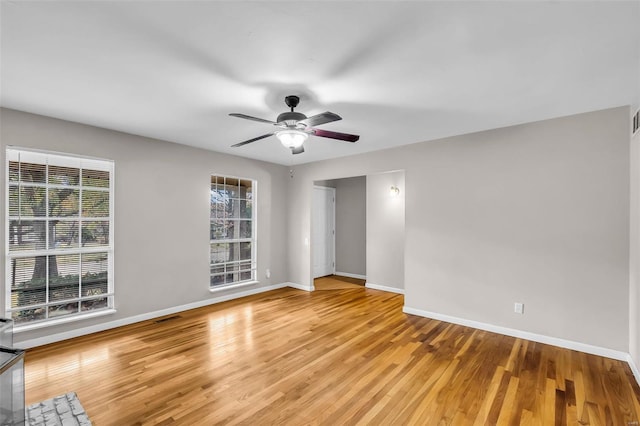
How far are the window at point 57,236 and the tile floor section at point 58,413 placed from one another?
1602 mm

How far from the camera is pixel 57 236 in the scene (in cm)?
354

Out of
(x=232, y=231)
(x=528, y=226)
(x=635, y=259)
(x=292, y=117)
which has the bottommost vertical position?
(x=635, y=259)

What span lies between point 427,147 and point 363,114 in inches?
63.9

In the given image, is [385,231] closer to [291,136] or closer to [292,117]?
[291,136]

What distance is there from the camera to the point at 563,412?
7.27 feet

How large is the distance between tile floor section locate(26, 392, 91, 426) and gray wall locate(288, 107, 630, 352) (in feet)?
13.1

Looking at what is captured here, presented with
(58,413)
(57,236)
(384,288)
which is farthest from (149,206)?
(384,288)

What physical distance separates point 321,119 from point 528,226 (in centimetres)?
291

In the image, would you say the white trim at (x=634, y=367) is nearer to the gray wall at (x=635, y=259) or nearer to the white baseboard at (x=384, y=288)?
the gray wall at (x=635, y=259)

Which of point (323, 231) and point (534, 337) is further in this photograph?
point (323, 231)

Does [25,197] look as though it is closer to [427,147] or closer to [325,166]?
[325,166]

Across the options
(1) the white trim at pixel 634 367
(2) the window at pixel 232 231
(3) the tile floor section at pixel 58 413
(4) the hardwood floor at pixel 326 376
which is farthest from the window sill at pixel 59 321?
(1) the white trim at pixel 634 367

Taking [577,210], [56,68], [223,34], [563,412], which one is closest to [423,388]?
[563,412]

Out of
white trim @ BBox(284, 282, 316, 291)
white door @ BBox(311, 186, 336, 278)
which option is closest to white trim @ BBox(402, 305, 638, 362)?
white trim @ BBox(284, 282, 316, 291)
